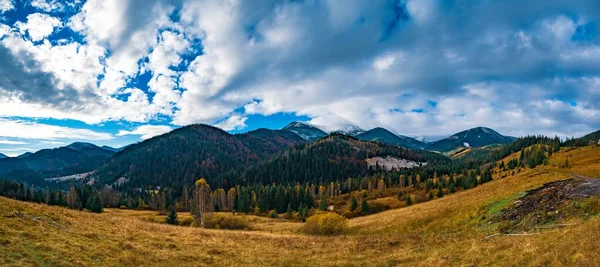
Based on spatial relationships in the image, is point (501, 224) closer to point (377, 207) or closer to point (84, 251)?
point (84, 251)

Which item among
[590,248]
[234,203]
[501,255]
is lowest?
[234,203]

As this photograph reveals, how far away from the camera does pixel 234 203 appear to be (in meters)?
178

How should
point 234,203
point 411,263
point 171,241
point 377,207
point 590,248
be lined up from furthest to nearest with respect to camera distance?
point 234,203 → point 377,207 → point 171,241 → point 411,263 → point 590,248

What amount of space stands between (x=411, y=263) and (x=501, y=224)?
18393 mm

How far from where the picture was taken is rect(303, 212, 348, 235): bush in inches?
2404

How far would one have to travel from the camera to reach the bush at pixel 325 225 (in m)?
61.1

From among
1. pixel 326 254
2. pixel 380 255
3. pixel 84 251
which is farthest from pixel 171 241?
pixel 380 255

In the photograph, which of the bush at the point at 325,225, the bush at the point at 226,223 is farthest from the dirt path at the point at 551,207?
the bush at the point at 226,223

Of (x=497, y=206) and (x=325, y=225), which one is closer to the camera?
(x=497, y=206)

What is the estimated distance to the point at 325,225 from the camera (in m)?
61.3

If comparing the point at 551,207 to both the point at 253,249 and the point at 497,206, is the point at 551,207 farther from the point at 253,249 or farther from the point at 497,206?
the point at 253,249

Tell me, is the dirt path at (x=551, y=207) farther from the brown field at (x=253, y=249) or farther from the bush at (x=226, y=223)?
the bush at (x=226, y=223)

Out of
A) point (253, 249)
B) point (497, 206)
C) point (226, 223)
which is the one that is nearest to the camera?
point (253, 249)

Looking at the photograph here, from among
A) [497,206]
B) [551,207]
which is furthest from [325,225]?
[551,207]
